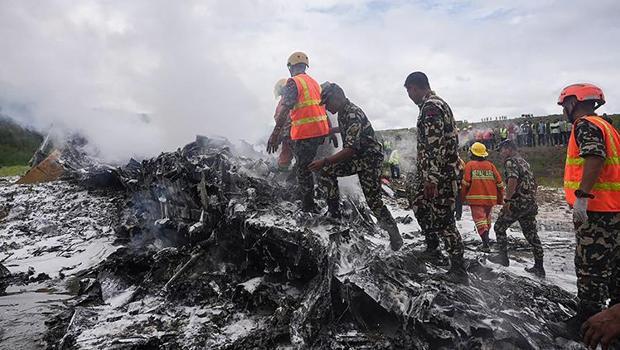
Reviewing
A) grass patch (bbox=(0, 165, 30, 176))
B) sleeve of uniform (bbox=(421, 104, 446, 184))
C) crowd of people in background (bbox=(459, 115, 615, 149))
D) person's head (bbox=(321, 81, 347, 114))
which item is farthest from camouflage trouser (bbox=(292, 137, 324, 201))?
crowd of people in background (bbox=(459, 115, 615, 149))

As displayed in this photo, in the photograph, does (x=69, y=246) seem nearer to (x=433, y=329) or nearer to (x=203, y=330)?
(x=203, y=330)

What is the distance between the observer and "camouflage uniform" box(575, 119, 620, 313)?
8.35 feet

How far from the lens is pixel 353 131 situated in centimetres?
405

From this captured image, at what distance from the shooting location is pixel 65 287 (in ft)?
16.5

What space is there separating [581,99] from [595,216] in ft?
2.63

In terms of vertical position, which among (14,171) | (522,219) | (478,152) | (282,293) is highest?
(14,171)

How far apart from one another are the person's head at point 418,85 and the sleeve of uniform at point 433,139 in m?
0.24

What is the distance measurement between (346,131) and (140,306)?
8.94 ft

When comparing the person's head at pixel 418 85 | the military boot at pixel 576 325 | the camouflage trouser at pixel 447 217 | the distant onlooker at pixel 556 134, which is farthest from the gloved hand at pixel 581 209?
the distant onlooker at pixel 556 134

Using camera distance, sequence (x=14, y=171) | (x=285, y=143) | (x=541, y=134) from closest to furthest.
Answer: (x=285, y=143) < (x=14, y=171) < (x=541, y=134)

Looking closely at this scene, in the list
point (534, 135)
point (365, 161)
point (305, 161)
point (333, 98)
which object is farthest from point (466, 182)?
Result: point (534, 135)

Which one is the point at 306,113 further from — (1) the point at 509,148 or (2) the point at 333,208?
(1) the point at 509,148

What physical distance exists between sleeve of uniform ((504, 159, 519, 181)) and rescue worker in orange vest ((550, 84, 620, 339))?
2.07 metres

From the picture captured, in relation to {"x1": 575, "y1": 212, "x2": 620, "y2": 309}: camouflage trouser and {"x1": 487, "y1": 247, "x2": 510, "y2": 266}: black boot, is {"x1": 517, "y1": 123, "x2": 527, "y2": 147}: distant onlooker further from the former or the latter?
{"x1": 575, "y1": 212, "x2": 620, "y2": 309}: camouflage trouser
